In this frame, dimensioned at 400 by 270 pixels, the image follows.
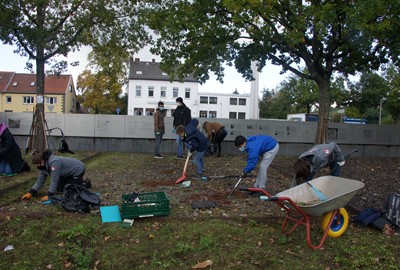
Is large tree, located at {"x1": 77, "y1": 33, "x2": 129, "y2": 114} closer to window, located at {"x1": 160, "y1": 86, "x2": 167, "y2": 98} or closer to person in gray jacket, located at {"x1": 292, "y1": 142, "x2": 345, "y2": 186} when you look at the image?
window, located at {"x1": 160, "y1": 86, "x2": 167, "y2": 98}

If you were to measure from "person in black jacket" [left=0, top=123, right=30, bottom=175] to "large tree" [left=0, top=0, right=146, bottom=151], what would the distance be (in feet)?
10.1

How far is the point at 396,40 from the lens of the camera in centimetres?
1062

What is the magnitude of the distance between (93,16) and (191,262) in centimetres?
915

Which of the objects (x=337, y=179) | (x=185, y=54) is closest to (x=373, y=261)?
(x=337, y=179)

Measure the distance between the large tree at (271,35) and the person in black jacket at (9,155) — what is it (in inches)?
206

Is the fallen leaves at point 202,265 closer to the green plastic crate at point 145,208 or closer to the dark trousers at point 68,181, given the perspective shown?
the green plastic crate at point 145,208

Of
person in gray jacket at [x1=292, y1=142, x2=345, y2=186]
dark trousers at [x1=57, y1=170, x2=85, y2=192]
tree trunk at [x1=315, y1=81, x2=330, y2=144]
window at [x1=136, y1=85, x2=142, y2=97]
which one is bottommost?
dark trousers at [x1=57, y1=170, x2=85, y2=192]

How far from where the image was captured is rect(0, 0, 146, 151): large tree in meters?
9.84

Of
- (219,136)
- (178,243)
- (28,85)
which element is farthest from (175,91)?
(178,243)

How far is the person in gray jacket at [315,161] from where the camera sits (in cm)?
518

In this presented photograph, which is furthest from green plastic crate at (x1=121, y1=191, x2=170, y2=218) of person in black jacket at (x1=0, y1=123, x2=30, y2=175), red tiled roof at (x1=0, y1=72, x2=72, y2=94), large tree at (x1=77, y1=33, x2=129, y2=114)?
red tiled roof at (x1=0, y1=72, x2=72, y2=94)

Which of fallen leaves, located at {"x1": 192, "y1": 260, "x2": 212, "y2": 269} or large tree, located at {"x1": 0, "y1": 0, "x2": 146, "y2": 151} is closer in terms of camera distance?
fallen leaves, located at {"x1": 192, "y1": 260, "x2": 212, "y2": 269}

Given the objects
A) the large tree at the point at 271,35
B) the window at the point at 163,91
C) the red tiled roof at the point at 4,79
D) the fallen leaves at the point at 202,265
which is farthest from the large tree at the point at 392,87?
the red tiled roof at the point at 4,79

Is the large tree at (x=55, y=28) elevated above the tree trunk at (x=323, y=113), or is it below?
above
